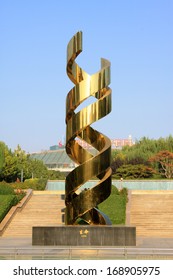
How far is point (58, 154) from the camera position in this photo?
113m

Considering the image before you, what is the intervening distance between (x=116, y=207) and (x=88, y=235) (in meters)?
10.8

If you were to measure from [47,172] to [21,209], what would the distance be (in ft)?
97.8

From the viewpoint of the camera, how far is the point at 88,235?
24062 millimetres

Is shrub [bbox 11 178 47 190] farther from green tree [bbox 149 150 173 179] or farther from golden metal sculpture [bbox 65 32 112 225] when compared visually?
golden metal sculpture [bbox 65 32 112 225]

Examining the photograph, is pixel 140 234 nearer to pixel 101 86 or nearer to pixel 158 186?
pixel 101 86

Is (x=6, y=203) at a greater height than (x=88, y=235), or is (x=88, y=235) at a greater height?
(x=6, y=203)

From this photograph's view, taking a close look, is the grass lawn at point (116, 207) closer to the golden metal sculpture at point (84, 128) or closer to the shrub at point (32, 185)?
the golden metal sculpture at point (84, 128)

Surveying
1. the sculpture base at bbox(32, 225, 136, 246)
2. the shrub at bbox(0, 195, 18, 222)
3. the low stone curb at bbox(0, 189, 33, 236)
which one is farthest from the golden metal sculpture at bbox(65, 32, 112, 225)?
the shrub at bbox(0, 195, 18, 222)

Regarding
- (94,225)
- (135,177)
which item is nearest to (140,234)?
(94,225)

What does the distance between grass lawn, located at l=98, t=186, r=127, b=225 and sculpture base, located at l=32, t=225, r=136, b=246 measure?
826cm

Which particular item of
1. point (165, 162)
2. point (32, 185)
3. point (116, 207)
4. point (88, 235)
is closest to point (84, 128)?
point (88, 235)

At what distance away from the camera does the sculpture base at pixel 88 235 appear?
23953 mm

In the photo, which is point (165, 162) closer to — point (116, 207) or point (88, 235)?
point (116, 207)

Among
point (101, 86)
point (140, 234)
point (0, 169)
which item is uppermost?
point (101, 86)
